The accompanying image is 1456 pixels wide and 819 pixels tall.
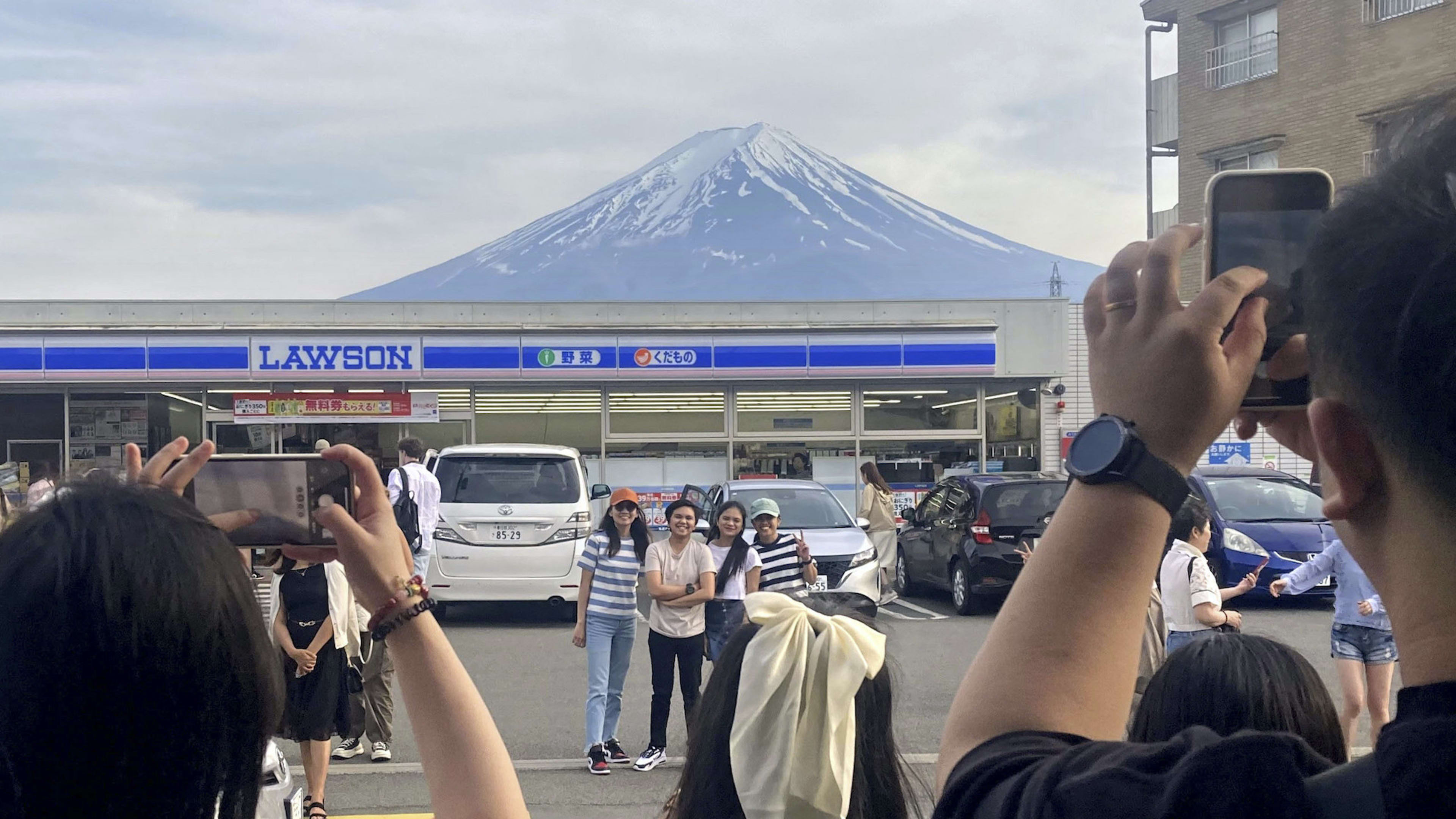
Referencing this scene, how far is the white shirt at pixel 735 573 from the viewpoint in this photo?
8.04 meters

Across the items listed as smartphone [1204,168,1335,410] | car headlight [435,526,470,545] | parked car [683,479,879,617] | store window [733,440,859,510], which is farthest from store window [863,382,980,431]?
smartphone [1204,168,1335,410]

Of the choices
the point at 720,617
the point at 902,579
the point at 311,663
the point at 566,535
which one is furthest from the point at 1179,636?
the point at 902,579

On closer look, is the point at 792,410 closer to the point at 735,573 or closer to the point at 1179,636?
the point at 735,573

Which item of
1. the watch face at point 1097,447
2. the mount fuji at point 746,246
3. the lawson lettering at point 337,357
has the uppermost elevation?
the mount fuji at point 746,246

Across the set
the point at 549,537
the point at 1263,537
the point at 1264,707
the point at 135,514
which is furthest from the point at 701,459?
the point at 135,514

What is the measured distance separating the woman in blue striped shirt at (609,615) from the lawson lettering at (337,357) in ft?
40.5

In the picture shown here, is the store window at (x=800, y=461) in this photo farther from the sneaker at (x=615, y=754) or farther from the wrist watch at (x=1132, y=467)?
the wrist watch at (x=1132, y=467)

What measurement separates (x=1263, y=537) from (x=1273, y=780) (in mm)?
13773

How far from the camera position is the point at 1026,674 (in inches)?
42.2

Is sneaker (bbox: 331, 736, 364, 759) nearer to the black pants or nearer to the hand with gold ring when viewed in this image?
the black pants

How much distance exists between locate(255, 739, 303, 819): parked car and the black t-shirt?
2.92m

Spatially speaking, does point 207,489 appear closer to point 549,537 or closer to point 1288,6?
point 549,537

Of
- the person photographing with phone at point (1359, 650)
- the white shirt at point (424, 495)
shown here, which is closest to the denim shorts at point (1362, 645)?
the person photographing with phone at point (1359, 650)

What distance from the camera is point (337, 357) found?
19.6 m
